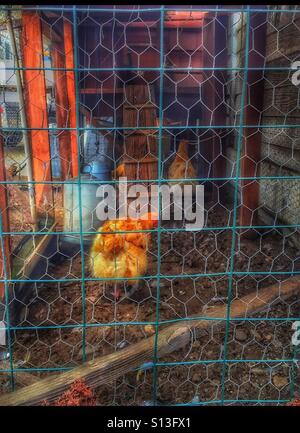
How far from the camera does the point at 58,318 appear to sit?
2592 mm

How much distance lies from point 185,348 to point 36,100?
2.11m

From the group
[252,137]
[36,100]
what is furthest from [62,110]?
[252,137]

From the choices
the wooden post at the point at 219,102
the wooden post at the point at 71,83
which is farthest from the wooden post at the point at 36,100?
the wooden post at the point at 219,102

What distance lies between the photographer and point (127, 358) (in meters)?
1.84

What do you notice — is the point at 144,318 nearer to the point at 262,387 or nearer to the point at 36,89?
the point at 262,387

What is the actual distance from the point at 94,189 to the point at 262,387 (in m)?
2.23

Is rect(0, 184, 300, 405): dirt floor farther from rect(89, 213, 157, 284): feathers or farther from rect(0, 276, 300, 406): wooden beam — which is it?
rect(89, 213, 157, 284): feathers

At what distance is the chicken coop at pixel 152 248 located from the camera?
1817 mm

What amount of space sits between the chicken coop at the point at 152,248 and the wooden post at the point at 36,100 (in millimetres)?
14

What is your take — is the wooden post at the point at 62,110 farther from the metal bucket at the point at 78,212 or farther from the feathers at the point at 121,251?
the feathers at the point at 121,251

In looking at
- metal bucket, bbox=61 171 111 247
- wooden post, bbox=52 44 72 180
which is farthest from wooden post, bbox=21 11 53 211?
wooden post, bbox=52 44 72 180

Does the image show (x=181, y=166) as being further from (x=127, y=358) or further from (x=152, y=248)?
(x=127, y=358)

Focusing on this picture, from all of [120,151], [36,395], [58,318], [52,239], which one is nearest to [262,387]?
[36,395]
